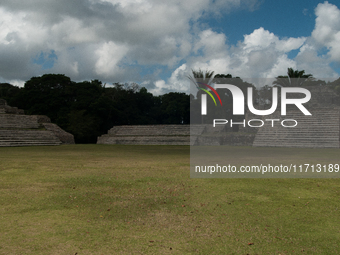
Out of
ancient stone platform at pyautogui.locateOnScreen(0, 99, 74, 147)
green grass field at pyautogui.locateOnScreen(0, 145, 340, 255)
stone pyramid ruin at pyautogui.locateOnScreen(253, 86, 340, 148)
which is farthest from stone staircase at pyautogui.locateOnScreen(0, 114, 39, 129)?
green grass field at pyautogui.locateOnScreen(0, 145, 340, 255)

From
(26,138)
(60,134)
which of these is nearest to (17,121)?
(60,134)

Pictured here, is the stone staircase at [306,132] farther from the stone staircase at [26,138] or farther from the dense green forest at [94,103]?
the stone staircase at [26,138]

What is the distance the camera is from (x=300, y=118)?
80.7 ft

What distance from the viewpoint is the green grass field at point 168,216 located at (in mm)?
2979

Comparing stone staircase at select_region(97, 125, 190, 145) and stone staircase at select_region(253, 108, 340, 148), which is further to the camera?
stone staircase at select_region(97, 125, 190, 145)

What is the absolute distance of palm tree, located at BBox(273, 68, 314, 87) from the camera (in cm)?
3828

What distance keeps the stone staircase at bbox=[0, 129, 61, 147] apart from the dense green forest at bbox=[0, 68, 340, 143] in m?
7.83

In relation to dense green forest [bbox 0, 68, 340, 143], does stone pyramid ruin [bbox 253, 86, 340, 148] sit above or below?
below

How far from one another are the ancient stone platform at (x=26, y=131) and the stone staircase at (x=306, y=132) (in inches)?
716

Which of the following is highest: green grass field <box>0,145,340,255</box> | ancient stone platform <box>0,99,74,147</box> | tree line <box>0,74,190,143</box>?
tree line <box>0,74,190,143</box>

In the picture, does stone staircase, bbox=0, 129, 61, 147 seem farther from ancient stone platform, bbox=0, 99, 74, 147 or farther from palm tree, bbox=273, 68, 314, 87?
palm tree, bbox=273, 68, 314, 87

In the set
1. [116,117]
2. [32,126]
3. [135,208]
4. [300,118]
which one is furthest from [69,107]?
[135,208]

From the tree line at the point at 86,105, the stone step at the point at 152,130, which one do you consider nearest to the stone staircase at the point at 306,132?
the stone step at the point at 152,130

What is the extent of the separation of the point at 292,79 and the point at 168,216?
3918 cm
